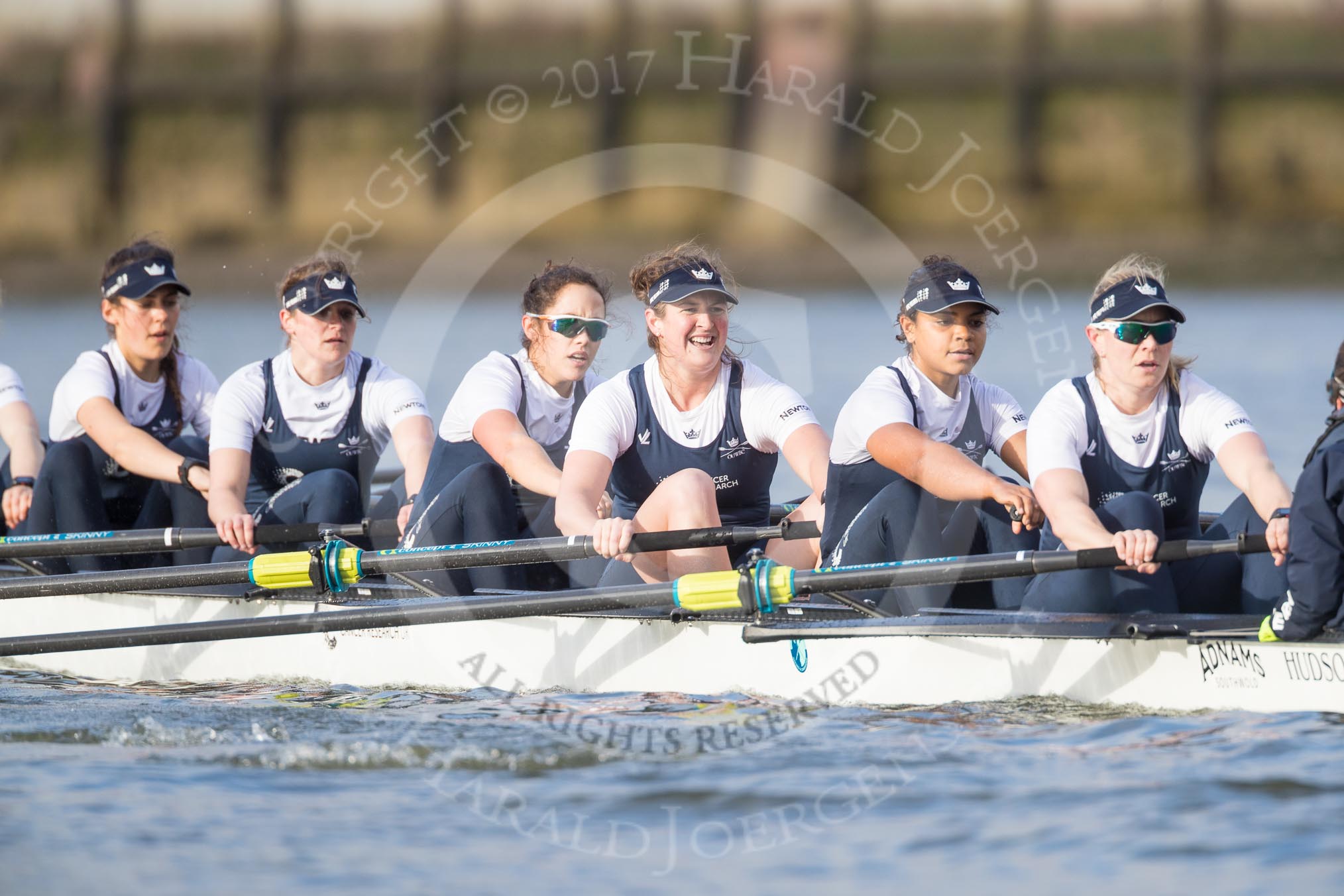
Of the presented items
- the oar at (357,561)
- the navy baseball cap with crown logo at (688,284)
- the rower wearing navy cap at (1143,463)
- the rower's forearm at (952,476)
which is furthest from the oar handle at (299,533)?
the rower wearing navy cap at (1143,463)

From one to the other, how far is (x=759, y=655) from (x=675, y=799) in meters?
0.87

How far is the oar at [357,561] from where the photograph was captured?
5.48 metres

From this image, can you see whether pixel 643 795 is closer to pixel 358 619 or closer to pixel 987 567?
pixel 987 567

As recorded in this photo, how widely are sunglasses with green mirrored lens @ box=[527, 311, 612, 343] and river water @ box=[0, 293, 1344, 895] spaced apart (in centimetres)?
145

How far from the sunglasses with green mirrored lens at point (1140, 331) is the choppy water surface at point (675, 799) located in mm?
1192

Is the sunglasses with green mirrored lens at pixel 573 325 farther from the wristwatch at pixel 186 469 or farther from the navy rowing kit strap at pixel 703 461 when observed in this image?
the wristwatch at pixel 186 469

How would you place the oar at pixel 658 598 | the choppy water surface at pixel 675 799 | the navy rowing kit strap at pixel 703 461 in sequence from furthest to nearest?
1. the navy rowing kit strap at pixel 703 461
2. the oar at pixel 658 598
3. the choppy water surface at pixel 675 799

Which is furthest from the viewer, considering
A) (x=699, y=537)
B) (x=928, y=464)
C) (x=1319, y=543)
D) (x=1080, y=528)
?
(x=699, y=537)

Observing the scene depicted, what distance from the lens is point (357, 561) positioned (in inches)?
231

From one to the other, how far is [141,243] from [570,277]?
228 cm

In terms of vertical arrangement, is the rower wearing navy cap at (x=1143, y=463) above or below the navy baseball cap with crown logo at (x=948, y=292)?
below

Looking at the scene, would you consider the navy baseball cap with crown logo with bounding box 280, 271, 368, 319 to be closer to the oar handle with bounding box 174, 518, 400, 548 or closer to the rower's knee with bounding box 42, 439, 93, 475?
the oar handle with bounding box 174, 518, 400, 548

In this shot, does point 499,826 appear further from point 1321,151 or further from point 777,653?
point 1321,151

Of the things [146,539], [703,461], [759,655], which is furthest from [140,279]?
[759,655]
